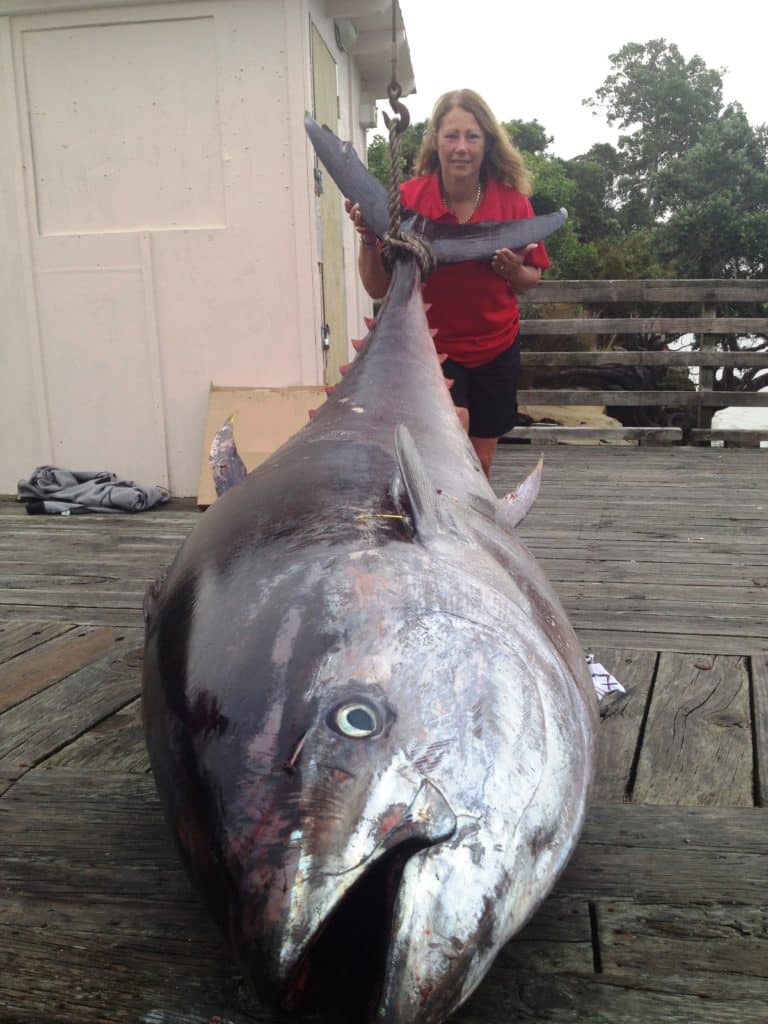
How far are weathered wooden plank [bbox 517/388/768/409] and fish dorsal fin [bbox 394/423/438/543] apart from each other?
6009mm

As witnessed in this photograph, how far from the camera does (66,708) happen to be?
7.16 feet

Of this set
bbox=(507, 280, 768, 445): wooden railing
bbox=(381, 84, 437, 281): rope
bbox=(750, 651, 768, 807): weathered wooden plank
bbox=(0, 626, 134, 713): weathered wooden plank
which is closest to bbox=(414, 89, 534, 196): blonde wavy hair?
bbox=(381, 84, 437, 281): rope

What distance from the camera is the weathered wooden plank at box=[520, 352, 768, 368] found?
7.29 meters

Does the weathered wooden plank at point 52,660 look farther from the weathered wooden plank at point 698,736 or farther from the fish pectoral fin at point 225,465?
the weathered wooden plank at point 698,736

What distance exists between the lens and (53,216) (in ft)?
17.1

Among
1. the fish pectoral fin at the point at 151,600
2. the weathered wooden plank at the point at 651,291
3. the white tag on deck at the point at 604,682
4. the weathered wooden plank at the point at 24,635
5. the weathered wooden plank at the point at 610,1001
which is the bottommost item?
the weathered wooden plank at the point at 24,635

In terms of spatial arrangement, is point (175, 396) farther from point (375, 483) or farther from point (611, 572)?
point (375, 483)

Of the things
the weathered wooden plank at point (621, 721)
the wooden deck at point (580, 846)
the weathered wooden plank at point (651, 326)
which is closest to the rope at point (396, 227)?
the wooden deck at point (580, 846)

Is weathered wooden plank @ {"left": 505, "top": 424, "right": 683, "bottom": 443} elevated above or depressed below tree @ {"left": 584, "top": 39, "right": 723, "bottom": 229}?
below

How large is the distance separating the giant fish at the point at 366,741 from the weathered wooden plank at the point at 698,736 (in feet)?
1.81

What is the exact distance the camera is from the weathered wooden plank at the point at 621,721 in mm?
1729

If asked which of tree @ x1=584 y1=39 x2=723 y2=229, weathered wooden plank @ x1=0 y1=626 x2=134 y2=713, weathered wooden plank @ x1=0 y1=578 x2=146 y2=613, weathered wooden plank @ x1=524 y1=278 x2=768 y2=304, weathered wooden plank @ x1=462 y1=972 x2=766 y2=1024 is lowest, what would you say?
weathered wooden plank @ x1=0 y1=578 x2=146 y2=613

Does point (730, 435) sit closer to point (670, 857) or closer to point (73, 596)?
point (73, 596)

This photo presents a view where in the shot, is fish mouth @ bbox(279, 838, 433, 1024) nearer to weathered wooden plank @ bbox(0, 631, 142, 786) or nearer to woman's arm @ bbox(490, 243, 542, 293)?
weathered wooden plank @ bbox(0, 631, 142, 786)
